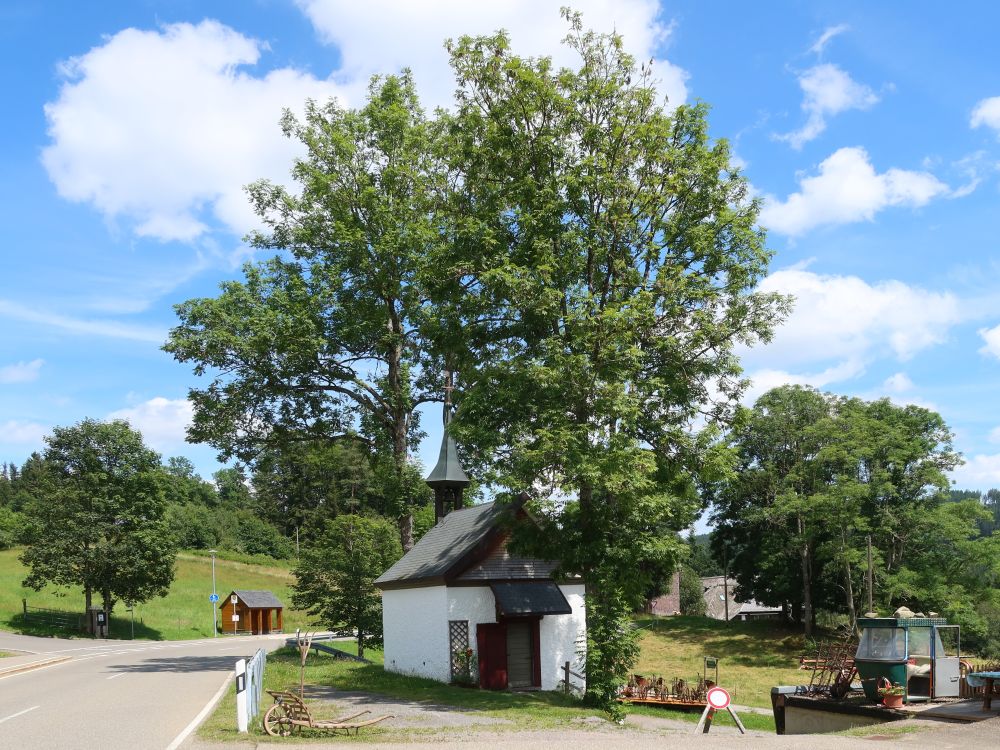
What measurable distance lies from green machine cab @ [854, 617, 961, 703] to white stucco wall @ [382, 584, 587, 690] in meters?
8.02

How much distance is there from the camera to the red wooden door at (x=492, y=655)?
2392cm

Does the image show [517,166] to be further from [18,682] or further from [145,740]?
[18,682]

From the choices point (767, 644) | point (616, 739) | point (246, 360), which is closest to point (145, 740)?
point (616, 739)

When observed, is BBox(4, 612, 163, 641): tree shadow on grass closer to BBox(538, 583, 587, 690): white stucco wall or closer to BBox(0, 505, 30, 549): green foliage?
BBox(0, 505, 30, 549): green foliage

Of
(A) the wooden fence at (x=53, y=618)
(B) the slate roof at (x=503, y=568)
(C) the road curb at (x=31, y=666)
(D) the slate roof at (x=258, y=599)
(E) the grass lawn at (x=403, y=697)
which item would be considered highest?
(B) the slate roof at (x=503, y=568)

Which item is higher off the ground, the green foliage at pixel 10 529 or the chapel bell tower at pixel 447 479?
the chapel bell tower at pixel 447 479

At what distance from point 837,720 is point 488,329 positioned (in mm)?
12530

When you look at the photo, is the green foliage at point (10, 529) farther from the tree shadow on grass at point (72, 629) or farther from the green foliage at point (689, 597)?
the green foliage at point (689, 597)

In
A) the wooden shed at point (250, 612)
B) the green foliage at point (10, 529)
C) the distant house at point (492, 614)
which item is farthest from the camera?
the green foliage at point (10, 529)

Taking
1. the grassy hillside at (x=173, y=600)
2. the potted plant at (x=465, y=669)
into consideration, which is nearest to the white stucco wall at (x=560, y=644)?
the potted plant at (x=465, y=669)

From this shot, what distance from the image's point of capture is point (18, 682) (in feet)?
80.7

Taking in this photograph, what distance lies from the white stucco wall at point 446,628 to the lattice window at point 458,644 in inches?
5.0

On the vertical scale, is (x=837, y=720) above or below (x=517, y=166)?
below

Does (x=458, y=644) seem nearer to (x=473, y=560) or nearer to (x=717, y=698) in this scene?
(x=473, y=560)
